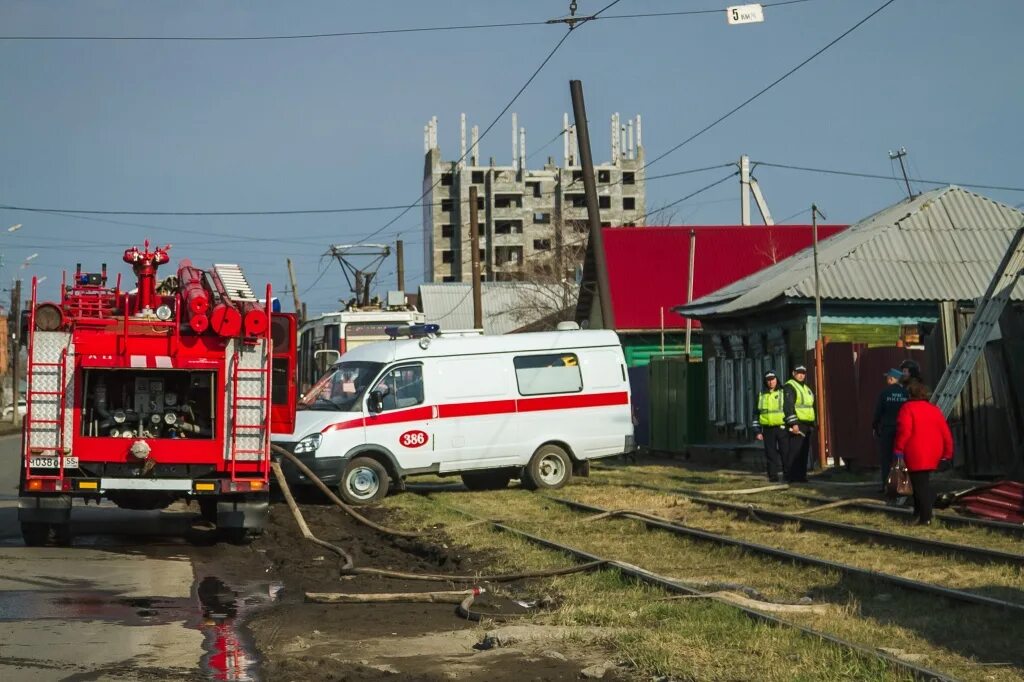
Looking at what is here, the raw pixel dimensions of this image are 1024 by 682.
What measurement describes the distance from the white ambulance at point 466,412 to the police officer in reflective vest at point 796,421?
2570mm

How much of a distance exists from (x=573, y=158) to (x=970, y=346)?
124465 mm

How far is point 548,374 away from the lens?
21.1 metres

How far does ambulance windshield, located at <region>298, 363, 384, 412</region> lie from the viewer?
19.8 metres

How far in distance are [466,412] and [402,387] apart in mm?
1059

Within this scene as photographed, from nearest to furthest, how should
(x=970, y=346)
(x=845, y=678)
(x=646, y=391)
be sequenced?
(x=845, y=678) → (x=970, y=346) → (x=646, y=391)

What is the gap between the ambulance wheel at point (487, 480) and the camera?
21969 mm

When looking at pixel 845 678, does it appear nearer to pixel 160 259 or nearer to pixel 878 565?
pixel 878 565

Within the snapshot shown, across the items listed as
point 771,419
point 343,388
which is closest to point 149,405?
point 343,388

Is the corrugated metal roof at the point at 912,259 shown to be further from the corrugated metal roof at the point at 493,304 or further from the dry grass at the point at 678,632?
the corrugated metal roof at the point at 493,304

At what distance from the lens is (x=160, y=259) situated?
50.5ft

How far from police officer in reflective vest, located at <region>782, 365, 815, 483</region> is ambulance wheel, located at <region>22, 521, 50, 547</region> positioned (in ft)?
35.3

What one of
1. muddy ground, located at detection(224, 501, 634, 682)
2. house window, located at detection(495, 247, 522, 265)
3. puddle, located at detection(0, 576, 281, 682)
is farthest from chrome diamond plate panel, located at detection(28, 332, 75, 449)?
house window, located at detection(495, 247, 522, 265)

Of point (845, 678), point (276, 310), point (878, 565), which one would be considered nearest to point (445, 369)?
point (276, 310)

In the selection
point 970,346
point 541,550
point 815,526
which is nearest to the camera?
point 541,550
